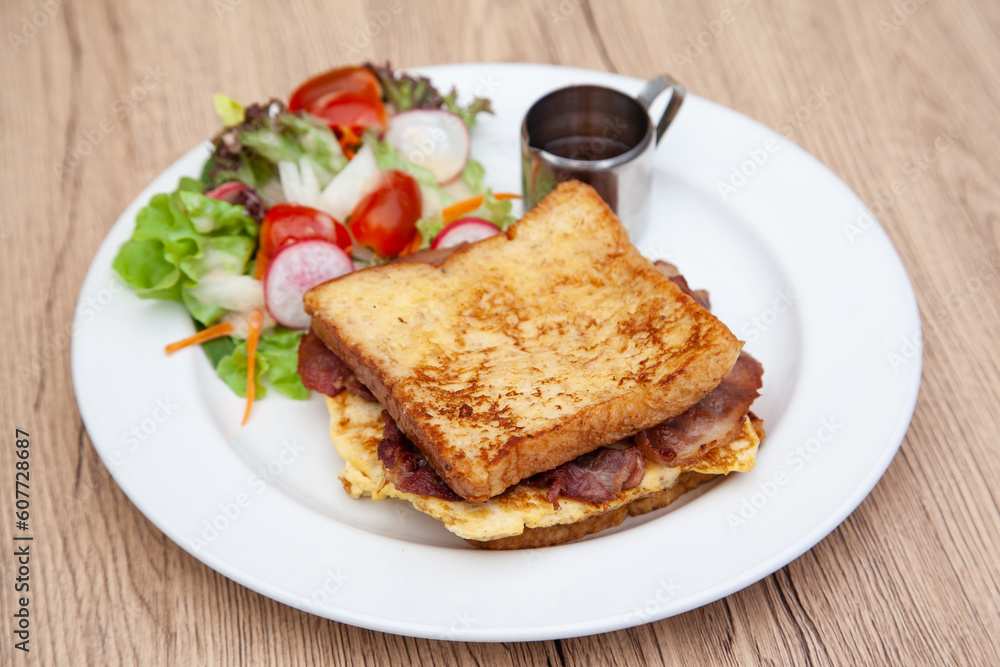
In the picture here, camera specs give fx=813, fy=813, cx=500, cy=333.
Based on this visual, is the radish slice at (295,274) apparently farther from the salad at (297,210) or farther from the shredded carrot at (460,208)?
the shredded carrot at (460,208)

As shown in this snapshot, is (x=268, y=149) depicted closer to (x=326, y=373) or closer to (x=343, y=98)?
(x=343, y=98)

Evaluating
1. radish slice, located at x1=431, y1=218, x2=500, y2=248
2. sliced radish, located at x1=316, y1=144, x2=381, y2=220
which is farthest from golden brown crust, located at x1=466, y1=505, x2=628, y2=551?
sliced radish, located at x1=316, y1=144, x2=381, y2=220

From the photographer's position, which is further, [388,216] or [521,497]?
[388,216]

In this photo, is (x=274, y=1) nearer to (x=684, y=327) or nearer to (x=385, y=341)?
(x=385, y=341)

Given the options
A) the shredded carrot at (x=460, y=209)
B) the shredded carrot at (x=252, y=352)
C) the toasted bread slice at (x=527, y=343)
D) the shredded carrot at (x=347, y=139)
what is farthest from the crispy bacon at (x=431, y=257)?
the shredded carrot at (x=347, y=139)

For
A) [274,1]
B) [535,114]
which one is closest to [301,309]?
[535,114]

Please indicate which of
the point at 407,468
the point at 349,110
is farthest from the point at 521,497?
the point at 349,110

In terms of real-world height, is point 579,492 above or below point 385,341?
below

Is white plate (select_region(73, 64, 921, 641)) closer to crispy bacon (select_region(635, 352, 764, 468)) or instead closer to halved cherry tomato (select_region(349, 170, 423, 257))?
crispy bacon (select_region(635, 352, 764, 468))
